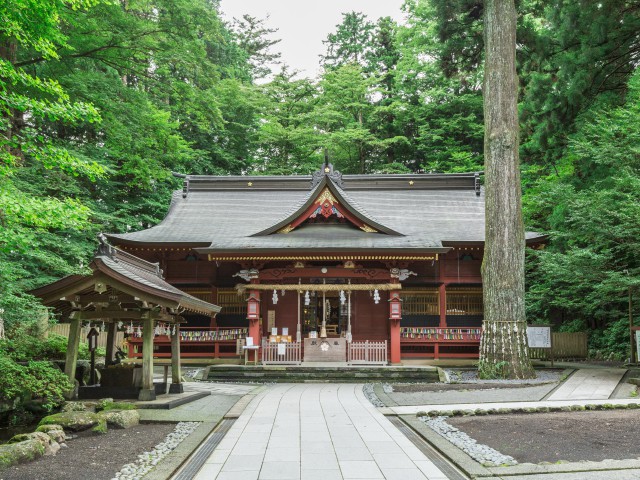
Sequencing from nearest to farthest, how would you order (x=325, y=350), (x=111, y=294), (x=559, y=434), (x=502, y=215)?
(x=559, y=434), (x=111, y=294), (x=502, y=215), (x=325, y=350)

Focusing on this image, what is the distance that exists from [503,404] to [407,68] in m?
27.3

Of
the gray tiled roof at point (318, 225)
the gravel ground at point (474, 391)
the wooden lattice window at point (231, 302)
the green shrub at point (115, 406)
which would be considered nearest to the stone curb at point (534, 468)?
the gravel ground at point (474, 391)

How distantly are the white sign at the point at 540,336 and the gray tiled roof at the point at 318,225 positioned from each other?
371cm

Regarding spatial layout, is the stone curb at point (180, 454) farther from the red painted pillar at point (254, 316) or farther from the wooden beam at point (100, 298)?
the red painted pillar at point (254, 316)

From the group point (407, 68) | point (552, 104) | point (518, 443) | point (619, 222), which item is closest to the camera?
point (518, 443)

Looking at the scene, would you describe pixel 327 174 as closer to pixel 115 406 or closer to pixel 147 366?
pixel 147 366

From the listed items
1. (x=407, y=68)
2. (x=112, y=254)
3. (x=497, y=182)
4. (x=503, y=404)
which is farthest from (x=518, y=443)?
(x=407, y=68)

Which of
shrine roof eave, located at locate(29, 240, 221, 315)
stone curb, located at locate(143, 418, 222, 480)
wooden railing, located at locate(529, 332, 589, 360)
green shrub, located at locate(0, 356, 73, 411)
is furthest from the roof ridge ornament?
stone curb, located at locate(143, 418, 222, 480)

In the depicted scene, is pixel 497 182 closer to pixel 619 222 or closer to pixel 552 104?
pixel 619 222

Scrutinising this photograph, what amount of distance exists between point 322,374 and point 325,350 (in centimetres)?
133

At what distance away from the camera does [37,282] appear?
14.5 m

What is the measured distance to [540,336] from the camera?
584 inches

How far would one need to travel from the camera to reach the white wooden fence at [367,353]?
1538cm

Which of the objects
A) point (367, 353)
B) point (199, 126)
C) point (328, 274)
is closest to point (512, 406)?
point (367, 353)
